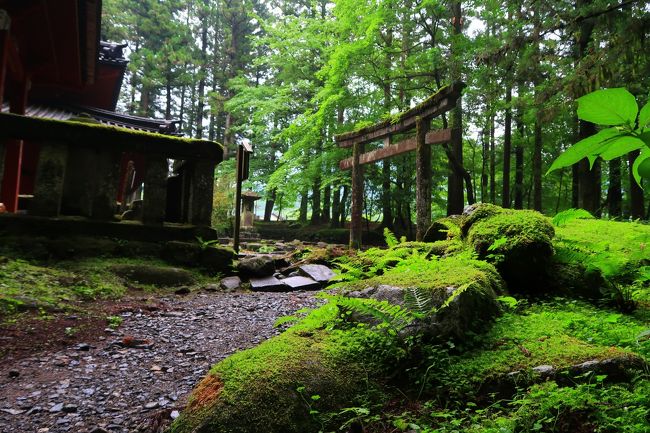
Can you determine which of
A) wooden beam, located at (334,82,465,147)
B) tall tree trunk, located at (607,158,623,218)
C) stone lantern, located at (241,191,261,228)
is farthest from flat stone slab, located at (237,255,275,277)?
tall tree trunk, located at (607,158,623,218)

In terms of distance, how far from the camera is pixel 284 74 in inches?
891

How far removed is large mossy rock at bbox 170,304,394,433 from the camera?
196 cm

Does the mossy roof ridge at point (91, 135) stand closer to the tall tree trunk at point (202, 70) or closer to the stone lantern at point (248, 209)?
the stone lantern at point (248, 209)

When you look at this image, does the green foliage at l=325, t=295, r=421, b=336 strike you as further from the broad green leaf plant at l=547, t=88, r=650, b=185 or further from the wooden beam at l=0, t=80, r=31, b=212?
the wooden beam at l=0, t=80, r=31, b=212

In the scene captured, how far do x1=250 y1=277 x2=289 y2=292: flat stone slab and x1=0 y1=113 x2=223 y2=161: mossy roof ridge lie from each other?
2512mm

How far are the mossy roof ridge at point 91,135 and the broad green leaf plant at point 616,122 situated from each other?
7.14 m

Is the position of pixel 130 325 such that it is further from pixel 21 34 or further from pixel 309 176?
pixel 309 176

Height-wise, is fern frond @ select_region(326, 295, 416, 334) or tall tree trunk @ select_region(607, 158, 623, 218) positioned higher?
tall tree trunk @ select_region(607, 158, 623, 218)

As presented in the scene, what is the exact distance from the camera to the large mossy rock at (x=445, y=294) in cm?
250

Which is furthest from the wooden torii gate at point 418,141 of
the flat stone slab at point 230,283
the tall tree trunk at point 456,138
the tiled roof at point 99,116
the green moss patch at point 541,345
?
the green moss patch at point 541,345

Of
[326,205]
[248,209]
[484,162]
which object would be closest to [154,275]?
[248,209]

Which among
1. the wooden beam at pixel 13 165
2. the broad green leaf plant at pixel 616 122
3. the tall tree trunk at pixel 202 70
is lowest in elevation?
the broad green leaf plant at pixel 616 122

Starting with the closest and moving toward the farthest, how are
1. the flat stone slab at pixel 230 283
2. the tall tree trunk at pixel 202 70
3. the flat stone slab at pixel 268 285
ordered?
1. the flat stone slab at pixel 230 283
2. the flat stone slab at pixel 268 285
3. the tall tree trunk at pixel 202 70

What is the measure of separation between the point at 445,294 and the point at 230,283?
4763mm
